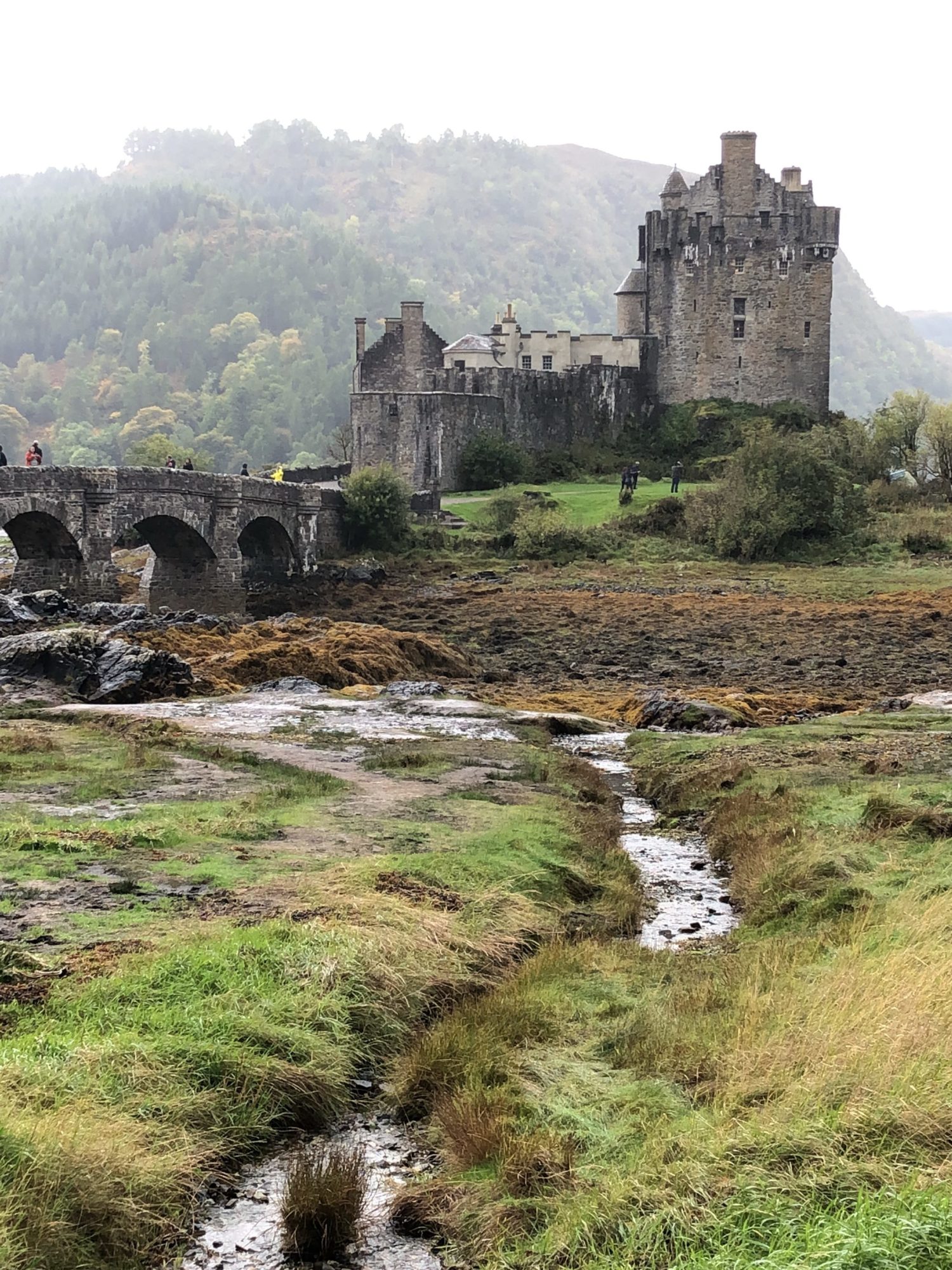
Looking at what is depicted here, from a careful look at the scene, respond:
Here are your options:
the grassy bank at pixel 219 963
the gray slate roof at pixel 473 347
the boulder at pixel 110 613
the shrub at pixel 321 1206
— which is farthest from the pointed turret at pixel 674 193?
the shrub at pixel 321 1206

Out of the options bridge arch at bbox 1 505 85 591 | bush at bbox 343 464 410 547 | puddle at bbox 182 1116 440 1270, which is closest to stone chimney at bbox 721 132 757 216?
bush at bbox 343 464 410 547

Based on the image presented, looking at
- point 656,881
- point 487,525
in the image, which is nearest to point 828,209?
point 487,525

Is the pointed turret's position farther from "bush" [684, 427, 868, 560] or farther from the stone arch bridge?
the stone arch bridge

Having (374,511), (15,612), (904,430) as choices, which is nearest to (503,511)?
(374,511)

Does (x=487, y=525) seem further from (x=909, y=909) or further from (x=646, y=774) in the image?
(x=909, y=909)

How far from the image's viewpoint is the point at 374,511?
6631 centimetres

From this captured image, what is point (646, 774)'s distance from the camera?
25.3 meters

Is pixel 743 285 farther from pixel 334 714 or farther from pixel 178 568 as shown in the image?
pixel 334 714

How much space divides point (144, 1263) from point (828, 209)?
8583cm

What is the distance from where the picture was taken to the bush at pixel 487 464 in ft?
260

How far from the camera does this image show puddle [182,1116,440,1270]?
8.82m

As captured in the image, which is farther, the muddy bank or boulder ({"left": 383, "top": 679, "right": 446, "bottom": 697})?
the muddy bank

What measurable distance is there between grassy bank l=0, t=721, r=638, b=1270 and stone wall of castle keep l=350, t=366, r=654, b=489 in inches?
2306

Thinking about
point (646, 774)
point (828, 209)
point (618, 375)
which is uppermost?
point (828, 209)
